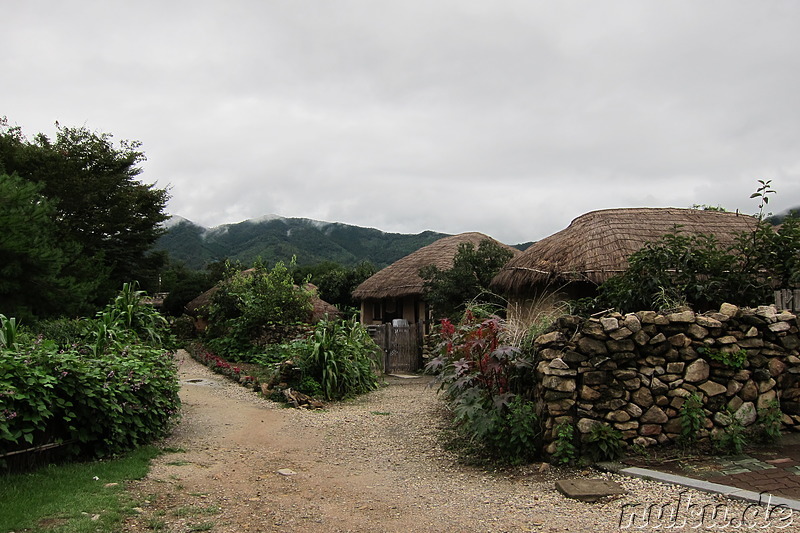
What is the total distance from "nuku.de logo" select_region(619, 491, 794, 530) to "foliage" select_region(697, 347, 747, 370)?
5.53 ft

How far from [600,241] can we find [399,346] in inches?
227

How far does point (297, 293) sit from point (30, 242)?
7.35 metres

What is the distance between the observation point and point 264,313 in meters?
16.0

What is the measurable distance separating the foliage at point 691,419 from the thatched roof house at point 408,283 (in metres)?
13.7

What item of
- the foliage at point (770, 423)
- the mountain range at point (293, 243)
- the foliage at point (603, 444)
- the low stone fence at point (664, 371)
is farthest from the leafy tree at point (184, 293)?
the foliage at point (770, 423)

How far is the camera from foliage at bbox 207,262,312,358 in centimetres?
1592

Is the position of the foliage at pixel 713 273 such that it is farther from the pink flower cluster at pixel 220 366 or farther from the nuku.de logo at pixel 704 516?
the pink flower cluster at pixel 220 366

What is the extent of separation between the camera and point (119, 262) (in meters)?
22.2

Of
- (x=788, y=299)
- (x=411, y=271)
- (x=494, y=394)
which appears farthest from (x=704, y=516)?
(x=411, y=271)

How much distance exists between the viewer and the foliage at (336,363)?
10.7 metres

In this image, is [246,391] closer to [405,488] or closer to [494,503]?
[405,488]

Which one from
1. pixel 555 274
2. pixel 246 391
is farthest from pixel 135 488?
pixel 555 274

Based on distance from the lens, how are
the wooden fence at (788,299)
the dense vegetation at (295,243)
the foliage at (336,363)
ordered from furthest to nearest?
the dense vegetation at (295,243), the foliage at (336,363), the wooden fence at (788,299)

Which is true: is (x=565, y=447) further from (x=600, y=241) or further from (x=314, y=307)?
(x=314, y=307)
